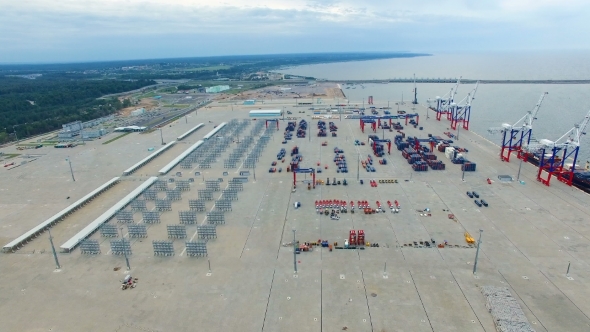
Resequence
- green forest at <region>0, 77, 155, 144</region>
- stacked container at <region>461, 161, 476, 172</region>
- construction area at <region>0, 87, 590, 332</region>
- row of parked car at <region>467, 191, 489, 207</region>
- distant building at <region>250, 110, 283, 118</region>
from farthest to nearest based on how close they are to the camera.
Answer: distant building at <region>250, 110, 283, 118</region>
green forest at <region>0, 77, 155, 144</region>
stacked container at <region>461, 161, 476, 172</region>
row of parked car at <region>467, 191, 489, 207</region>
construction area at <region>0, 87, 590, 332</region>

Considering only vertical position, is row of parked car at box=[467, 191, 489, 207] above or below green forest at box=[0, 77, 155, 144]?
below

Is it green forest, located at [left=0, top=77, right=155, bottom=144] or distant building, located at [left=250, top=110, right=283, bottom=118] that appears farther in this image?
distant building, located at [left=250, top=110, right=283, bottom=118]

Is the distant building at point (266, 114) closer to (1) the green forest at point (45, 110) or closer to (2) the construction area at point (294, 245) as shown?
(2) the construction area at point (294, 245)

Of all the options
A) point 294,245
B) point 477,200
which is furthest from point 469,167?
point 294,245

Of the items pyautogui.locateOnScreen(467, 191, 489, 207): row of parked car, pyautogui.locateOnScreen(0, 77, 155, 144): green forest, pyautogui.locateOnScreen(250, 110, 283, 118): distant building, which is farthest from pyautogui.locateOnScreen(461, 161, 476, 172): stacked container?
pyautogui.locateOnScreen(0, 77, 155, 144): green forest

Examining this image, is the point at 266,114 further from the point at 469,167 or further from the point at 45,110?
the point at 45,110

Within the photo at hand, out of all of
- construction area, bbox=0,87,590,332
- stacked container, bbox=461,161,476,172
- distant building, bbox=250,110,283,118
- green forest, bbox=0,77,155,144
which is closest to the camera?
construction area, bbox=0,87,590,332

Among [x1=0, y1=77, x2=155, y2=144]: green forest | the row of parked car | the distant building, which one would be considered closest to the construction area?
the row of parked car

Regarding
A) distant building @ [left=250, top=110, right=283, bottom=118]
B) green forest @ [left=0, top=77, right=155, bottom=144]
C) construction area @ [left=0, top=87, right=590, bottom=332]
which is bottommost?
construction area @ [left=0, top=87, right=590, bottom=332]

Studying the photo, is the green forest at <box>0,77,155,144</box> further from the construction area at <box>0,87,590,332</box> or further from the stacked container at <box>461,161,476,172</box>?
the stacked container at <box>461,161,476,172</box>
